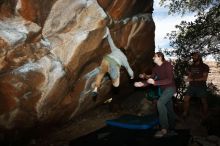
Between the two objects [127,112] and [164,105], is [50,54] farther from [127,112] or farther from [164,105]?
[127,112]

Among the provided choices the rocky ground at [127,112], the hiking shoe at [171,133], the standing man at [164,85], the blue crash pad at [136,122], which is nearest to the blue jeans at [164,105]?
the standing man at [164,85]

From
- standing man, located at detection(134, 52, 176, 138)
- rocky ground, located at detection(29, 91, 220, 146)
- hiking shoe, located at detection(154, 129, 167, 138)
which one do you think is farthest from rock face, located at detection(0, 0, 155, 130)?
hiking shoe, located at detection(154, 129, 167, 138)

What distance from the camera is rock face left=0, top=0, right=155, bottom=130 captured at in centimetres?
824

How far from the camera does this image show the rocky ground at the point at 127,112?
9601 millimetres

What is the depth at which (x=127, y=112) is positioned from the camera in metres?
12.4

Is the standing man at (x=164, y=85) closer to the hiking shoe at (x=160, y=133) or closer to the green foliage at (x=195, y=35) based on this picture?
the hiking shoe at (x=160, y=133)

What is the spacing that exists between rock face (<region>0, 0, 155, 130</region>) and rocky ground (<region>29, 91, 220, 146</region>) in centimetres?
48

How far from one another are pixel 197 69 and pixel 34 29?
550 cm

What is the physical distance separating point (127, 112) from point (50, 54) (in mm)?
4562

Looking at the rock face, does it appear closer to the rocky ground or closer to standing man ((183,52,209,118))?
the rocky ground

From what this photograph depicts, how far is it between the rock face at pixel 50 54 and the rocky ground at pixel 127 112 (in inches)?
18.9

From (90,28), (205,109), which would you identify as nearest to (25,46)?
(90,28)

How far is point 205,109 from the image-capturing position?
1128 centimetres

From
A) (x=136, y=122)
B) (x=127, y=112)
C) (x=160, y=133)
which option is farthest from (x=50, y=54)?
(x=127, y=112)
